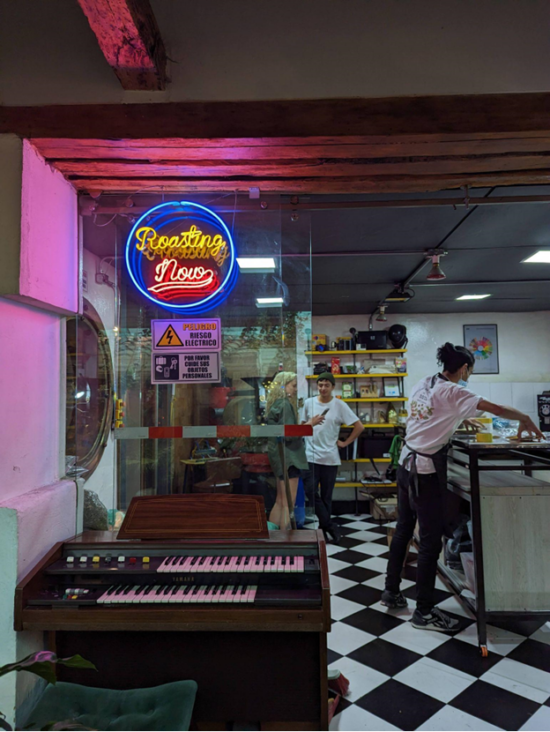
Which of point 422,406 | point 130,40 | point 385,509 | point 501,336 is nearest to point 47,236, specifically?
point 130,40

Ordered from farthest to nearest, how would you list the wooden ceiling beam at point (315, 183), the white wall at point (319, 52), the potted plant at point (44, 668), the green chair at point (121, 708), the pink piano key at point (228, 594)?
the wooden ceiling beam at point (315, 183) < the white wall at point (319, 52) < the pink piano key at point (228, 594) < the green chair at point (121, 708) < the potted plant at point (44, 668)

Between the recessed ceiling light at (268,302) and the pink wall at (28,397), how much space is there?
95cm

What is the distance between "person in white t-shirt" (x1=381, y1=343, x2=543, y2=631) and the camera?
10.4 ft

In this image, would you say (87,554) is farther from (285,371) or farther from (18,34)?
(18,34)

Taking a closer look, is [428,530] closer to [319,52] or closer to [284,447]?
[284,447]

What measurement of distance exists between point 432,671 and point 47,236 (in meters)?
2.99

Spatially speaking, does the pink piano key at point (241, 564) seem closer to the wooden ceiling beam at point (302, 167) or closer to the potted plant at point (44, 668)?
the potted plant at point (44, 668)

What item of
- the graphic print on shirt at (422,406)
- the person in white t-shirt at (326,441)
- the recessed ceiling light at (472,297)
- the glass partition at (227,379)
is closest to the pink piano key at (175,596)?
the glass partition at (227,379)

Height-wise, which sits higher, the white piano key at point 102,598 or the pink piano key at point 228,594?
the pink piano key at point 228,594

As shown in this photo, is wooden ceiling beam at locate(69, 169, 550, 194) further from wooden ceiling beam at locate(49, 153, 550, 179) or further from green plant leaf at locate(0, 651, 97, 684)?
green plant leaf at locate(0, 651, 97, 684)

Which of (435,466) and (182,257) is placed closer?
(182,257)

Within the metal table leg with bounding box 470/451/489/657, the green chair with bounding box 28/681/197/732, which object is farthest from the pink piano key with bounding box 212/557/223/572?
the metal table leg with bounding box 470/451/489/657

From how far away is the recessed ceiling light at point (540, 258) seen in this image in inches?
175

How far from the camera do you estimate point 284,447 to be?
2.33 m
